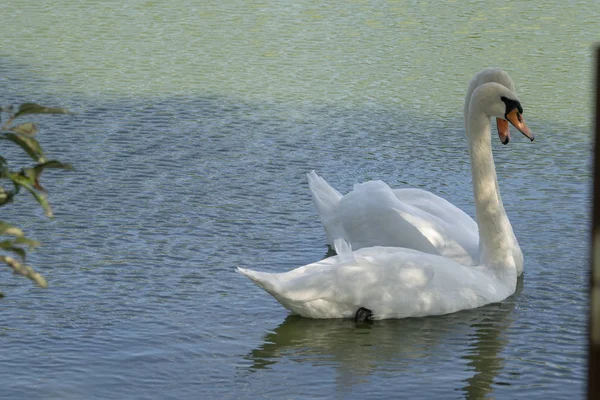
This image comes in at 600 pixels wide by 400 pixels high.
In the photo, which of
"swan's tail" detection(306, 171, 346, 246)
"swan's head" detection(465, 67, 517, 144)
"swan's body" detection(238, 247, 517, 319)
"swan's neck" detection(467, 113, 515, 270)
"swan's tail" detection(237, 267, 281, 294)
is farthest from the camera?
"swan's tail" detection(306, 171, 346, 246)

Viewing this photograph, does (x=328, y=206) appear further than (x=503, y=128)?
Yes

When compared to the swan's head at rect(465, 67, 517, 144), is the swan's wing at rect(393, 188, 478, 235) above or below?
below

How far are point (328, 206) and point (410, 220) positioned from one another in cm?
77

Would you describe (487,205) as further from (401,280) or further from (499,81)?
(401,280)

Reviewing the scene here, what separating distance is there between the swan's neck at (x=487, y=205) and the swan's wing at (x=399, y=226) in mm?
190

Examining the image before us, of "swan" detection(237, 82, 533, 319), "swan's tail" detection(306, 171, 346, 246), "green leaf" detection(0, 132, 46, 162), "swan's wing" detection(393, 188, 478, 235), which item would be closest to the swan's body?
"swan" detection(237, 82, 533, 319)

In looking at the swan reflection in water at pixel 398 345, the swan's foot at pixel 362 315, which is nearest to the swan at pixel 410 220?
the swan reflection in water at pixel 398 345

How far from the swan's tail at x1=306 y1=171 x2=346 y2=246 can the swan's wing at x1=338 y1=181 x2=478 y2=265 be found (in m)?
0.09

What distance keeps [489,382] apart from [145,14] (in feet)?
32.5

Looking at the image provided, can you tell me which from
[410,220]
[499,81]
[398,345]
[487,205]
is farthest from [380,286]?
[499,81]

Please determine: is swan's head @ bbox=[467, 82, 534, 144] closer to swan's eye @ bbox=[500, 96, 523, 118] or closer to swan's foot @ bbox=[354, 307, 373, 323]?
swan's eye @ bbox=[500, 96, 523, 118]

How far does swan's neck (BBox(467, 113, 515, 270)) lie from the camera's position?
246 inches

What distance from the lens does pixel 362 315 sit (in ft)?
19.1

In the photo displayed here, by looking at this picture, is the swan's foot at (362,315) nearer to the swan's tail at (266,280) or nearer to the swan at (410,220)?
the swan's tail at (266,280)
